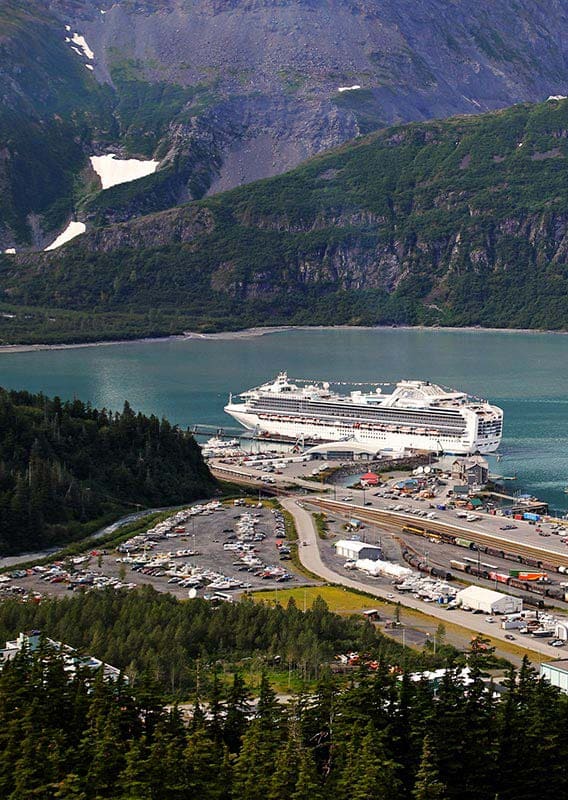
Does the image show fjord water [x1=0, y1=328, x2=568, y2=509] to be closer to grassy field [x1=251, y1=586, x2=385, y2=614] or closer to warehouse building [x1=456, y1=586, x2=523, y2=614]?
warehouse building [x1=456, y1=586, x2=523, y2=614]

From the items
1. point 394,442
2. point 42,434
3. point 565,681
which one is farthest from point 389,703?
point 394,442

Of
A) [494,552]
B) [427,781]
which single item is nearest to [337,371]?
[494,552]

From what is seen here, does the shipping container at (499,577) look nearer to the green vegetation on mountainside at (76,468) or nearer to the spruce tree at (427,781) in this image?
the green vegetation on mountainside at (76,468)

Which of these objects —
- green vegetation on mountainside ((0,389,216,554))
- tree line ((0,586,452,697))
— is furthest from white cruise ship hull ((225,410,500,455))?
tree line ((0,586,452,697))

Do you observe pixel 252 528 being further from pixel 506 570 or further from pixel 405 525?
pixel 506 570

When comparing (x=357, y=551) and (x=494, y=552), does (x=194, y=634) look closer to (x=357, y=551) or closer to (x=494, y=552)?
(x=357, y=551)
